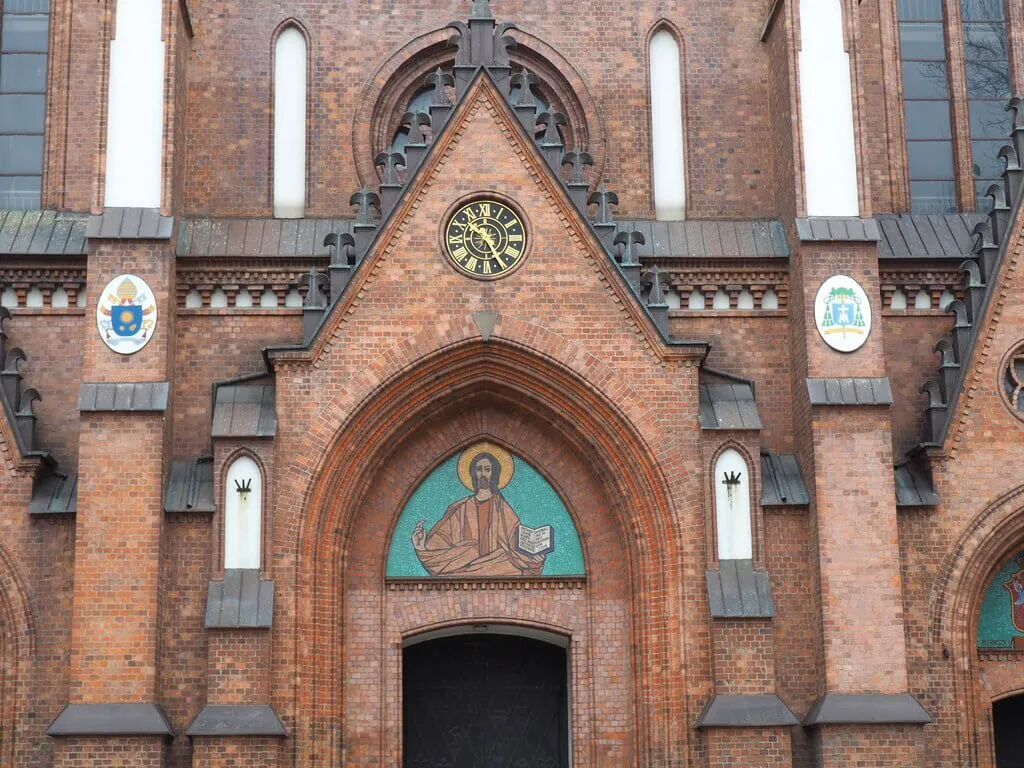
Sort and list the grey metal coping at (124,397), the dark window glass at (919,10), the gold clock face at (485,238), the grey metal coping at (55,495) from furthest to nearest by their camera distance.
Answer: the dark window glass at (919,10) < the gold clock face at (485,238) < the grey metal coping at (55,495) < the grey metal coping at (124,397)

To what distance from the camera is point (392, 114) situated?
84.9ft

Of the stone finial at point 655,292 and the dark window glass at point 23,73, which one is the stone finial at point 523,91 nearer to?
the stone finial at point 655,292

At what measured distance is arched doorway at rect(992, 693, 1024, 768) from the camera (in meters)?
24.1

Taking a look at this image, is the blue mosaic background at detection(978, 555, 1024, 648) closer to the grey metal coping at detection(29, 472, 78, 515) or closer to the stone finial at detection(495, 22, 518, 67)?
the stone finial at detection(495, 22, 518, 67)

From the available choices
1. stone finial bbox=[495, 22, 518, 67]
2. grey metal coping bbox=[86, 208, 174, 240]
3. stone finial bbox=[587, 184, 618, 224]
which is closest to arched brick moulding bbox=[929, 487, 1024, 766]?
stone finial bbox=[587, 184, 618, 224]

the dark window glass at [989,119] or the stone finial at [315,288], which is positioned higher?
the dark window glass at [989,119]

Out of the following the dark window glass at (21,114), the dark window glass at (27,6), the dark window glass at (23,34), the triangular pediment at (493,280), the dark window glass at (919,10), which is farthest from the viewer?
the dark window glass at (919,10)

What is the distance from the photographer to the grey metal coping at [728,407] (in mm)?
22719

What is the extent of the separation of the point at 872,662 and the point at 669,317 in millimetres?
5331

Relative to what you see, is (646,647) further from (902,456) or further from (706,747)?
(902,456)

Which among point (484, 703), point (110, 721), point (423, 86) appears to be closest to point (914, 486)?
point (484, 703)

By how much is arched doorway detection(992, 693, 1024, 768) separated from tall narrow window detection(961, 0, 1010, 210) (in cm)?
731

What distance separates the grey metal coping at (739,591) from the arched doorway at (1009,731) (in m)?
4.21

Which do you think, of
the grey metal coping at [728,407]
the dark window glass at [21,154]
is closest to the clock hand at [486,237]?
the grey metal coping at [728,407]
